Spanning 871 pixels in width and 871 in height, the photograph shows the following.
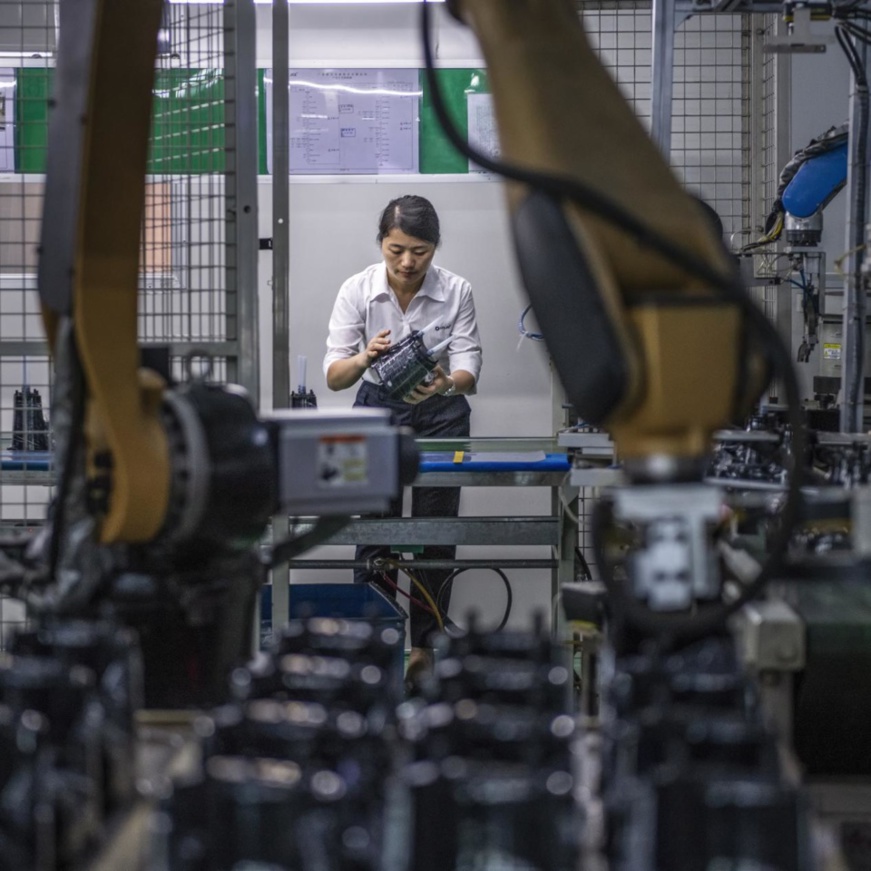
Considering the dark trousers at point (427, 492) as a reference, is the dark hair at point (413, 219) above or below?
above

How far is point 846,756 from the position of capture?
1479mm

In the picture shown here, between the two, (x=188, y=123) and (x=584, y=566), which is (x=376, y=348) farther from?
(x=188, y=123)

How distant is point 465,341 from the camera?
4199mm

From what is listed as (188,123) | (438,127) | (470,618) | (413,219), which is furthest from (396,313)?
(470,618)

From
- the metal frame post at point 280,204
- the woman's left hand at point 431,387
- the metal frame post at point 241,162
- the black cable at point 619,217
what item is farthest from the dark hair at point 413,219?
the black cable at point 619,217

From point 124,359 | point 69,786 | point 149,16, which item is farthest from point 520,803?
point 149,16

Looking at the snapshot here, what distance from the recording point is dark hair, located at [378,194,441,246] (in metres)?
4.07

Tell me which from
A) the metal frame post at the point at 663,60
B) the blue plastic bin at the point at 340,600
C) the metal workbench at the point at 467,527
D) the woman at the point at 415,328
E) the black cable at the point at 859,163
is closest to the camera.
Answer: the black cable at the point at 859,163

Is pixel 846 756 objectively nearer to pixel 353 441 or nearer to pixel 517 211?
pixel 353 441

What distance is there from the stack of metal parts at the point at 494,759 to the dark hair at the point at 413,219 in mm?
3108

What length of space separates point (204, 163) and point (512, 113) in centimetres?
138

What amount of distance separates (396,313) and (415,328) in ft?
0.28

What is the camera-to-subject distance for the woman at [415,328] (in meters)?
4.06

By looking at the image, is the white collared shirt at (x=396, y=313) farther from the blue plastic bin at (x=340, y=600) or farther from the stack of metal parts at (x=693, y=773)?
the stack of metal parts at (x=693, y=773)
